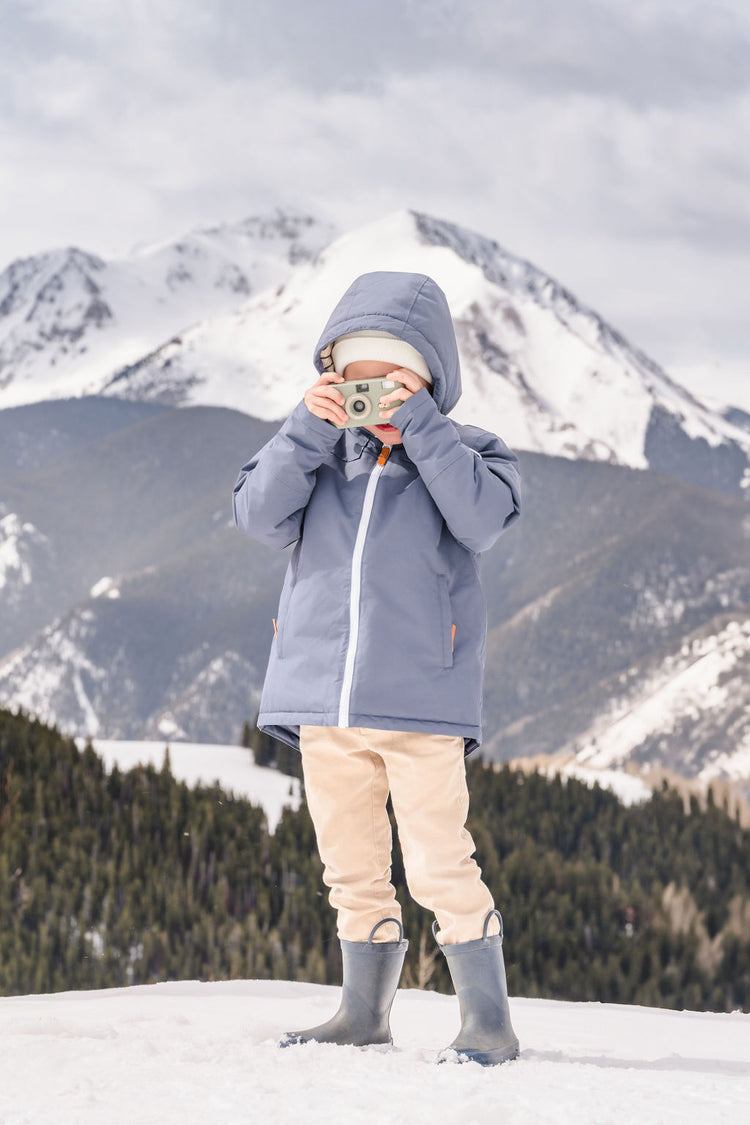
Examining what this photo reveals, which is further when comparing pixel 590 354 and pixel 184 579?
pixel 590 354

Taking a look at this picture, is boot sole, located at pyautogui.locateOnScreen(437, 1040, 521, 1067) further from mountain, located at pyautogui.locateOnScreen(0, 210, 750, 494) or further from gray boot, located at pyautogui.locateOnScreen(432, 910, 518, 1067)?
mountain, located at pyautogui.locateOnScreen(0, 210, 750, 494)

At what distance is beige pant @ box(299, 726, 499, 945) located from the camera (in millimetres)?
2385

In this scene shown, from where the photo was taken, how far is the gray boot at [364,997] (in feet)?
8.25

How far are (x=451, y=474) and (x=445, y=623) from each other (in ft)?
1.12

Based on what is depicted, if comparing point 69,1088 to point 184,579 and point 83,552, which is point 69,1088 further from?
point 83,552

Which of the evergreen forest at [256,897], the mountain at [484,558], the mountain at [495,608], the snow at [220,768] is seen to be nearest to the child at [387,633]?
the evergreen forest at [256,897]

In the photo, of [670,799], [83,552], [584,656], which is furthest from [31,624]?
→ [670,799]

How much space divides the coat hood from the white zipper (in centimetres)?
27

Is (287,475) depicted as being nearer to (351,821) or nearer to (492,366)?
(351,821)

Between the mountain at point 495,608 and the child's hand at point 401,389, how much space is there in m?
46.4

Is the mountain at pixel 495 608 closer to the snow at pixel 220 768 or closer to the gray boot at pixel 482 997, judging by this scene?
the snow at pixel 220 768

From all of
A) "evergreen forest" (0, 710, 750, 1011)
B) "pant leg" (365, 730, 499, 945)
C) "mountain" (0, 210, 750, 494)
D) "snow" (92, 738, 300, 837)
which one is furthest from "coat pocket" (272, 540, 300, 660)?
Result: "mountain" (0, 210, 750, 494)

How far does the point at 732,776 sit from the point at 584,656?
4281cm

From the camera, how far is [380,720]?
2.34m
